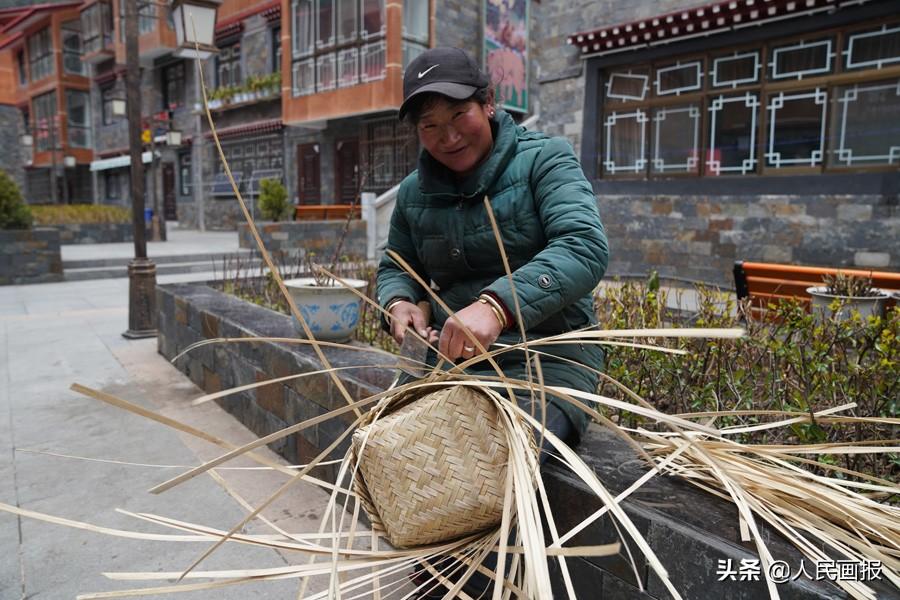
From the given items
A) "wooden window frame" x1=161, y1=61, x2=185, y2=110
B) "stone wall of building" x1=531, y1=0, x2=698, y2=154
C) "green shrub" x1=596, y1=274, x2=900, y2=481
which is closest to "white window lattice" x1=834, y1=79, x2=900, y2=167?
"stone wall of building" x1=531, y1=0, x2=698, y2=154

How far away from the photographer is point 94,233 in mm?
14633

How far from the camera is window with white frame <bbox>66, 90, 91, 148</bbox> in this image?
2698 cm

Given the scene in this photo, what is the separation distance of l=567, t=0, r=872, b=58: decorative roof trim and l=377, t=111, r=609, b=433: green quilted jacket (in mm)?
7409

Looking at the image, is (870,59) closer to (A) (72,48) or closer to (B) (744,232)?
(B) (744,232)

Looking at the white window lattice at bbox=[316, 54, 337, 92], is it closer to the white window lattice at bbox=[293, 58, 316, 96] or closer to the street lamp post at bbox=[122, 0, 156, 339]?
the white window lattice at bbox=[293, 58, 316, 96]

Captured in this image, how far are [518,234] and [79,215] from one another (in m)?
17.4

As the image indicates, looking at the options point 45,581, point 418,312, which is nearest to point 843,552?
point 418,312

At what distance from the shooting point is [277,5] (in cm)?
1750

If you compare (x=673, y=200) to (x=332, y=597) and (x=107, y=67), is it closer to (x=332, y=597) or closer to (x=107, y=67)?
(x=332, y=597)

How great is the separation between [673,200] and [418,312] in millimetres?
8171

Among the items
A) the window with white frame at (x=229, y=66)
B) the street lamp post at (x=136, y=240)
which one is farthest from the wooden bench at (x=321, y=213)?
the street lamp post at (x=136, y=240)

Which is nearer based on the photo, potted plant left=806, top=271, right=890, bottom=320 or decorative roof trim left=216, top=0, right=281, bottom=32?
potted plant left=806, top=271, right=890, bottom=320

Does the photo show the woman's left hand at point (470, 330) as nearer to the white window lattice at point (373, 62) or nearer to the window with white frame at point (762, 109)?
the window with white frame at point (762, 109)

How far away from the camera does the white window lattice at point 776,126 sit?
7.64m
